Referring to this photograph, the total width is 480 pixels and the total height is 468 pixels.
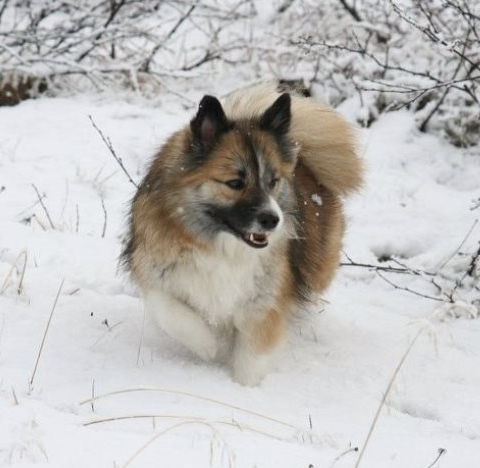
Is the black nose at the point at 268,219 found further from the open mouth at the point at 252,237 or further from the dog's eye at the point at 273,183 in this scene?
the dog's eye at the point at 273,183

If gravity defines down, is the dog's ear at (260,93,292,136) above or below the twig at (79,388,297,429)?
above

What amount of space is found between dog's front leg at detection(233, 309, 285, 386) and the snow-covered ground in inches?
3.1

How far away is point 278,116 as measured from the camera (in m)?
3.89

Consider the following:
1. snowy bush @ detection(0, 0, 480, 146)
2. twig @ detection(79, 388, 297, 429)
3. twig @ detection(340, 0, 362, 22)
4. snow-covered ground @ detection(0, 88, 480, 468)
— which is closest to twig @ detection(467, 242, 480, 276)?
snow-covered ground @ detection(0, 88, 480, 468)

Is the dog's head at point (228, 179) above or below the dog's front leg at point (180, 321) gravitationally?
above

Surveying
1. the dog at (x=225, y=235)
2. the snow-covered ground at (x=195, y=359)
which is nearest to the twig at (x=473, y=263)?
the snow-covered ground at (x=195, y=359)

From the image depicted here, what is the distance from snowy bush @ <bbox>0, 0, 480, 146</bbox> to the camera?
782cm

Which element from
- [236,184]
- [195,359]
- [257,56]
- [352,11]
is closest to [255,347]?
[195,359]

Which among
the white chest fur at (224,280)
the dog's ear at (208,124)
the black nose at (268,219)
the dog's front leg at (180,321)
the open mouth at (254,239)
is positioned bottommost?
the dog's front leg at (180,321)

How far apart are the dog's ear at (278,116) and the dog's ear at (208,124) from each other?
0.25 meters

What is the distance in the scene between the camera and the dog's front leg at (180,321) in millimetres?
3766

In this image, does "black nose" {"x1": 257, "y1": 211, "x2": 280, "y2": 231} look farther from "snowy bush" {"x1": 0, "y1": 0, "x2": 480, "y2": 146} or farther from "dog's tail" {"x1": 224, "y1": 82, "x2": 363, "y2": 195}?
"snowy bush" {"x1": 0, "y1": 0, "x2": 480, "y2": 146}

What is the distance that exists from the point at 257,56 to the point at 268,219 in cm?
608

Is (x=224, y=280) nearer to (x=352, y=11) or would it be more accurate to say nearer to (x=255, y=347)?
(x=255, y=347)
